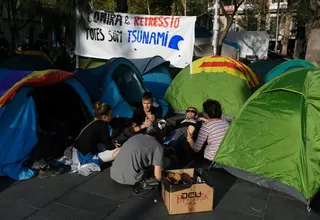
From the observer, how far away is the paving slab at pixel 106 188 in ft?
13.7

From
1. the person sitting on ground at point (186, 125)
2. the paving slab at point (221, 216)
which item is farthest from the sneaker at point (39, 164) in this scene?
the paving slab at point (221, 216)

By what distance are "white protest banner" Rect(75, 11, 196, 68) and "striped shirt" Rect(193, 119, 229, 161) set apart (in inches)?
140

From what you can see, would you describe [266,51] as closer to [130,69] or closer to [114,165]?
[130,69]

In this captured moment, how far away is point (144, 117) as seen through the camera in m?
5.82

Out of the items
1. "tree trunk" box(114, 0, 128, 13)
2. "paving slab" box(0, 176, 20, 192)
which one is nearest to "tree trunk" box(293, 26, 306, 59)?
"tree trunk" box(114, 0, 128, 13)

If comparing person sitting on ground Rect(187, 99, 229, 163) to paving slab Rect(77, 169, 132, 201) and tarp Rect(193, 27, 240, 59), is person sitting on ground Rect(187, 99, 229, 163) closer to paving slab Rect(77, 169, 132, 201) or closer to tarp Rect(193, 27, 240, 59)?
paving slab Rect(77, 169, 132, 201)

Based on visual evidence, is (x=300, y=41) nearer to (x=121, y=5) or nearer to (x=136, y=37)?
(x=121, y=5)

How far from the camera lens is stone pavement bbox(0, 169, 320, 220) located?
3732mm

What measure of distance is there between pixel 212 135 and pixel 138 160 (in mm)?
1299

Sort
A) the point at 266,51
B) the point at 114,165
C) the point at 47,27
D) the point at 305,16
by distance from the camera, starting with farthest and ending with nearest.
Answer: the point at 47,27
the point at 266,51
the point at 305,16
the point at 114,165

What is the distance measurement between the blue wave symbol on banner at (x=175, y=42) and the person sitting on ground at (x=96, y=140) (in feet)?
13.8

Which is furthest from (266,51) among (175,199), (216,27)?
(175,199)

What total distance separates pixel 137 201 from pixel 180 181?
0.58 m

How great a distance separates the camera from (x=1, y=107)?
445 centimetres
